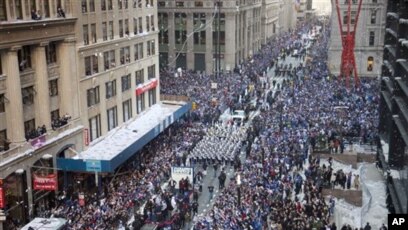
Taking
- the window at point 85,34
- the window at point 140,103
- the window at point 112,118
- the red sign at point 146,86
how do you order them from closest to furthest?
the window at point 85,34
the window at point 112,118
the red sign at point 146,86
the window at point 140,103

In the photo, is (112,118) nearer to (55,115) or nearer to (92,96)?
(92,96)

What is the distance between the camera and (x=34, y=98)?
118ft

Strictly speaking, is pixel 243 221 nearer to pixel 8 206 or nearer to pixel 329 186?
pixel 329 186

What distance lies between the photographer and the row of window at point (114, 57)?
139 feet

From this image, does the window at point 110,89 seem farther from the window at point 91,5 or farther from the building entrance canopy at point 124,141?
the window at point 91,5

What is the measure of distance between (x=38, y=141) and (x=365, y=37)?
180 ft

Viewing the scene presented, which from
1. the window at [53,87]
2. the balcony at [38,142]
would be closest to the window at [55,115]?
the balcony at [38,142]

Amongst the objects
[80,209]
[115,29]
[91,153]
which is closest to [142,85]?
[115,29]

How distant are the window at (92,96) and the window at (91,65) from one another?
1291 millimetres

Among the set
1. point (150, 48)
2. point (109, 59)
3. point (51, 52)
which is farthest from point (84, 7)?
point (150, 48)

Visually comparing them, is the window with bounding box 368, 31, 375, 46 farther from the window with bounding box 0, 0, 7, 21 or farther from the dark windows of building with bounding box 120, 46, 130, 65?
the window with bounding box 0, 0, 7, 21

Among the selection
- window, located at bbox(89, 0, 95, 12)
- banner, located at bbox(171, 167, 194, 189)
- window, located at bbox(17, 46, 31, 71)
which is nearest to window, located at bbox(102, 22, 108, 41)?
window, located at bbox(89, 0, 95, 12)

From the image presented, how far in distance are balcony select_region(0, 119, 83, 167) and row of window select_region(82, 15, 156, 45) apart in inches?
258

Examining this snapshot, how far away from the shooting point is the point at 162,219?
106ft
